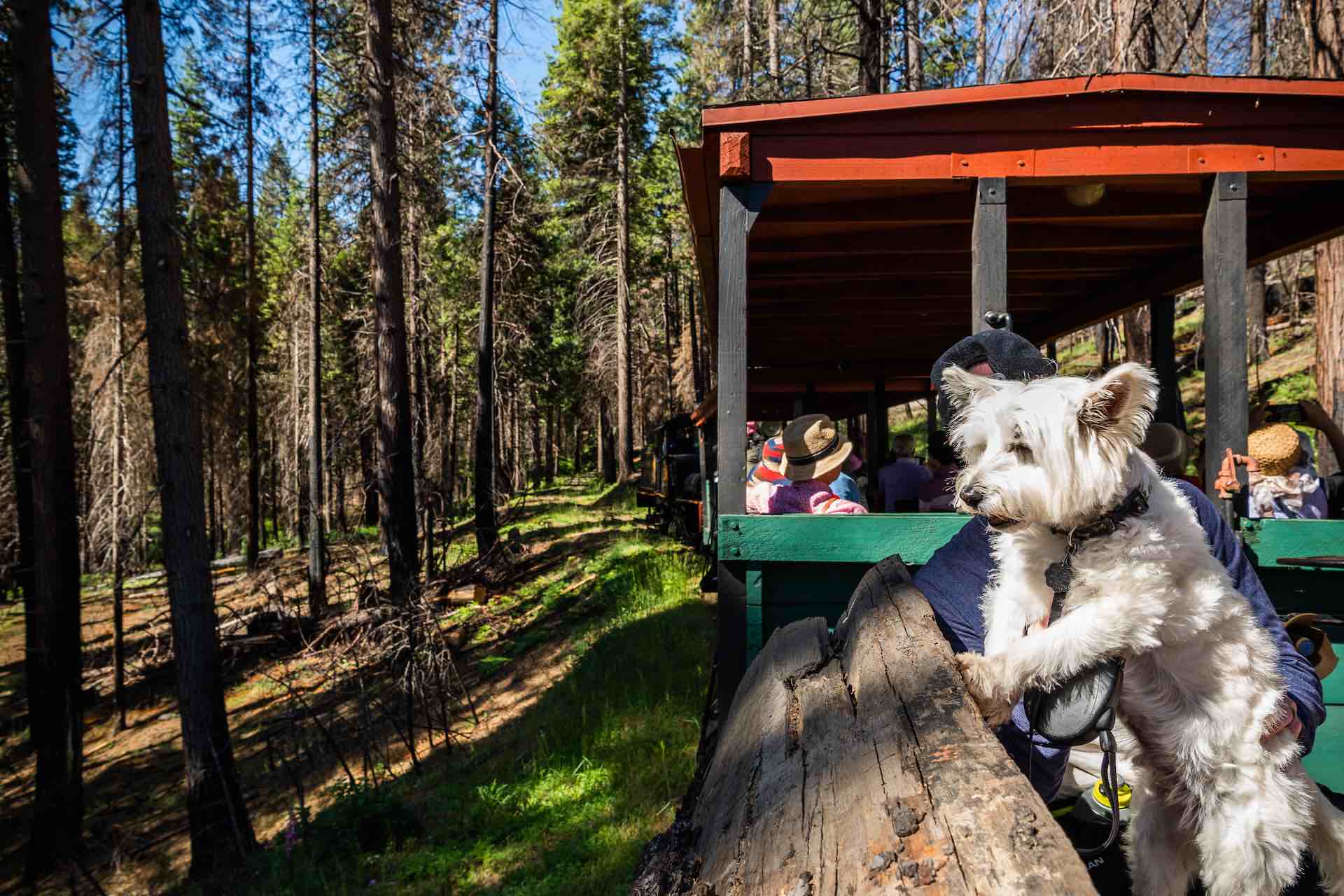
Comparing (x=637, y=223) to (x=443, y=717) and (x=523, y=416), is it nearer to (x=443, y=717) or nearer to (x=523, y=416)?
(x=523, y=416)

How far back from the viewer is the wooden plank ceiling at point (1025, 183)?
3924 millimetres

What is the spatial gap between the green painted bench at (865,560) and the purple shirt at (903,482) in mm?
4767

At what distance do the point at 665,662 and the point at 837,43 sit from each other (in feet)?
36.0

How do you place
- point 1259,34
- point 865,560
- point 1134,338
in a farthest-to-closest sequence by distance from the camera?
point 1134,338
point 1259,34
point 865,560

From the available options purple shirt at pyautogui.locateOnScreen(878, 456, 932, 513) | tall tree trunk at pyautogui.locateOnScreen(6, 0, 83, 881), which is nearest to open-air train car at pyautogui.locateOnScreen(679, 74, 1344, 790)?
purple shirt at pyautogui.locateOnScreen(878, 456, 932, 513)

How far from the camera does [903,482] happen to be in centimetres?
855

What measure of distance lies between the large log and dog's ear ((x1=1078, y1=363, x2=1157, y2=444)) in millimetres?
687

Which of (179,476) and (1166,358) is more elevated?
(1166,358)

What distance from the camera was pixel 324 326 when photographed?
26.4 meters

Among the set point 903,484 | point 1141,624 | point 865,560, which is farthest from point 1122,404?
point 903,484

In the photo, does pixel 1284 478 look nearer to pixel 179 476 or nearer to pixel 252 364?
pixel 179 476

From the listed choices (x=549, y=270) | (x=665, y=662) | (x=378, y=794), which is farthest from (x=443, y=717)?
(x=549, y=270)

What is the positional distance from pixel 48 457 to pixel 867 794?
11.4 m

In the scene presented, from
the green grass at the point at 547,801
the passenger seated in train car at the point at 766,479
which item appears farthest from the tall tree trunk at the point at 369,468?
the passenger seated in train car at the point at 766,479
